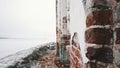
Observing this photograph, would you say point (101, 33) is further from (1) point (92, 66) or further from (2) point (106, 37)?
(1) point (92, 66)

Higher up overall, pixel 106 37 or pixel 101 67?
pixel 106 37

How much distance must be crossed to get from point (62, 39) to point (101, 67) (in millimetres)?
2565

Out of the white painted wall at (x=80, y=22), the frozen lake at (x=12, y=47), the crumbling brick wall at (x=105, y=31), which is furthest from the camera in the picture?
the frozen lake at (x=12, y=47)

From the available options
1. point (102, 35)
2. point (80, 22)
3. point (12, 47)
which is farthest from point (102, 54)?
point (12, 47)

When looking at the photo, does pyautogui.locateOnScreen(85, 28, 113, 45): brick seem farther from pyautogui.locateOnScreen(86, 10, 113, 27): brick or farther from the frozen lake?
the frozen lake

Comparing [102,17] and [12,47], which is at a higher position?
[102,17]

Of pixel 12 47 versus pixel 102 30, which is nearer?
pixel 102 30

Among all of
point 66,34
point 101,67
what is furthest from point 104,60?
point 66,34

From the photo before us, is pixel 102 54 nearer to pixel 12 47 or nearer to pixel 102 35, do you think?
pixel 102 35

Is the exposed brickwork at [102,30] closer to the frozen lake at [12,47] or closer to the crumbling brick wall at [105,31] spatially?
the crumbling brick wall at [105,31]

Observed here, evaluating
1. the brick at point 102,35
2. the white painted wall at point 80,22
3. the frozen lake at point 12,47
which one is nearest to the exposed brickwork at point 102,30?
the brick at point 102,35

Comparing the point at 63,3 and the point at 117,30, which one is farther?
the point at 63,3

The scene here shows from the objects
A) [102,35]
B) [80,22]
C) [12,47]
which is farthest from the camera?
[12,47]

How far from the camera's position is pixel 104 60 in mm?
858
